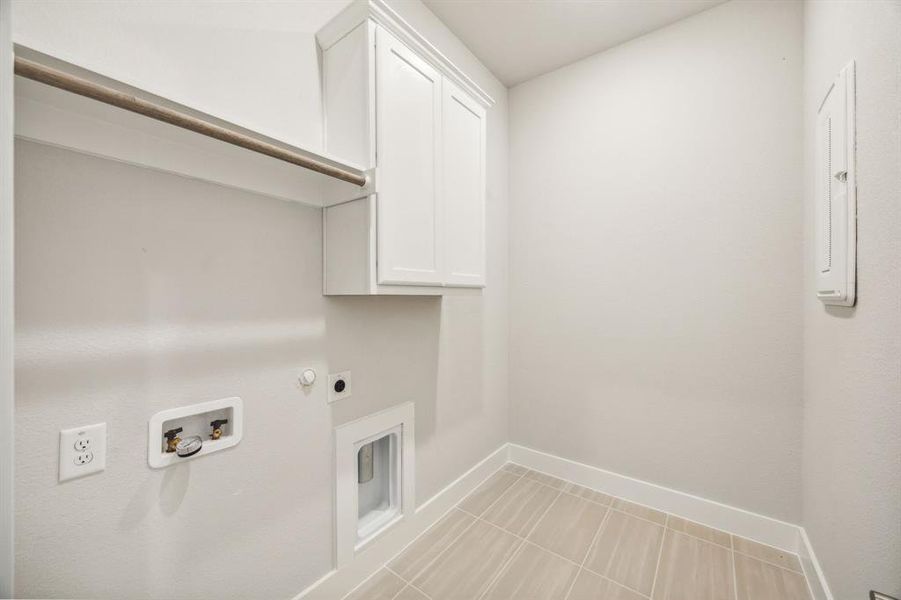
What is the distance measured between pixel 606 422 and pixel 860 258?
56.3 inches

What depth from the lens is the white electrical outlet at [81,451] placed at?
78 centimetres

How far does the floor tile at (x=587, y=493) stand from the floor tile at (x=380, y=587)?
3.82ft

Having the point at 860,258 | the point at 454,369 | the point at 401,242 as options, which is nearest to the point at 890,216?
the point at 860,258

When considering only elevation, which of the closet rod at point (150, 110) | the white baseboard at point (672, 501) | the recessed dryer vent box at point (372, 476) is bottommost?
the white baseboard at point (672, 501)

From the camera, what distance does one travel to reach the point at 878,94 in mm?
888

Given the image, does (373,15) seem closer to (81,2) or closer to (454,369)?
(81,2)

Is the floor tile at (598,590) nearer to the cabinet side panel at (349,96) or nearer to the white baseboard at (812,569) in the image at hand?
the white baseboard at (812,569)

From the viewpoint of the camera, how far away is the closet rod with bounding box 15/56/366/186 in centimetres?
60

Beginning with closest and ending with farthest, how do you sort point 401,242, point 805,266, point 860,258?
point 860,258 → point 401,242 → point 805,266

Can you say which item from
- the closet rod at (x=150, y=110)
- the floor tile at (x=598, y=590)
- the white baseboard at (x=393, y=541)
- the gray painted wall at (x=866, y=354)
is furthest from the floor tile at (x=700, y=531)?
the closet rod at (x=150, y=110)

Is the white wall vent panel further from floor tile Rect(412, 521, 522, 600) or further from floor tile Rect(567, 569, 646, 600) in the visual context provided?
floor tile Rect(412, 521, 522, 600)

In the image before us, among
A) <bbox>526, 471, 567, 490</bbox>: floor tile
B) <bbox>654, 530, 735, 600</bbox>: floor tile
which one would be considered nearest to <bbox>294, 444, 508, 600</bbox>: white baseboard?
<bbox>526, 471, 567, 490</bbox>: floor tile

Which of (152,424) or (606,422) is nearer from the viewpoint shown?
(152,424)

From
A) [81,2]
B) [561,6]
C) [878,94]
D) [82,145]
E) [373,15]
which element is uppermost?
[561,6]
